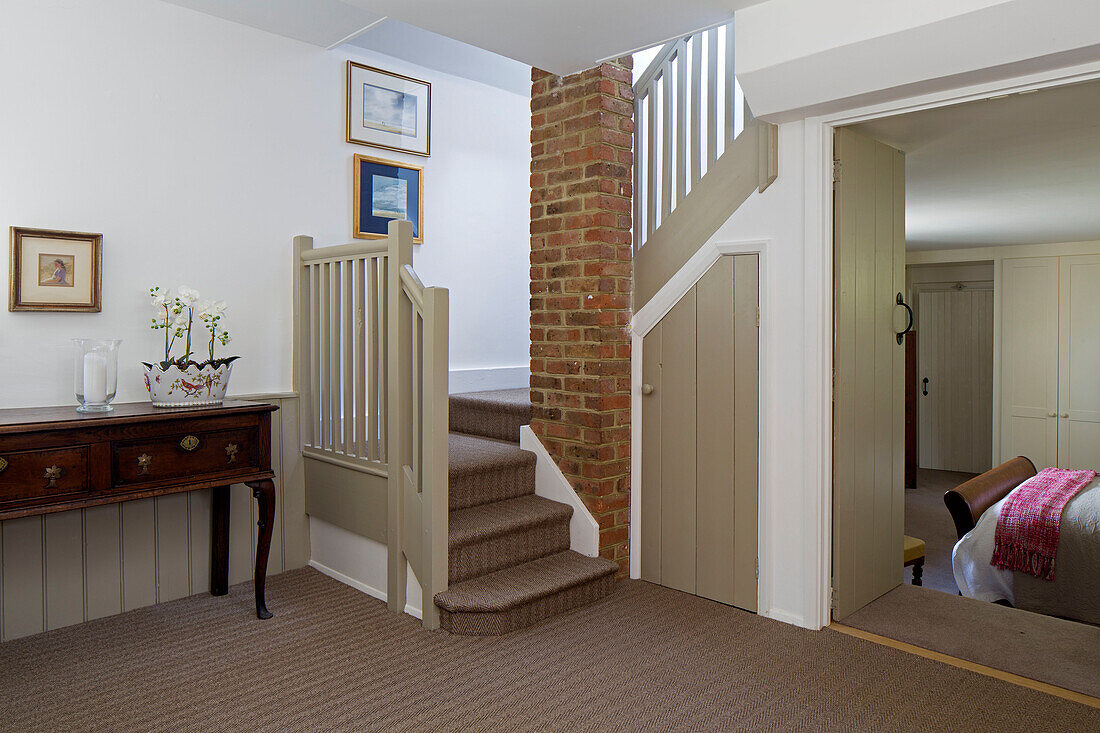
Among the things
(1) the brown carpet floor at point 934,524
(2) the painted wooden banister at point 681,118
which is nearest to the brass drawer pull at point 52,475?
(2) the painted wooden banister at point 681,118

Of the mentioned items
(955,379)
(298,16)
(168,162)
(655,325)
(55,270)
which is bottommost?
(955,379)

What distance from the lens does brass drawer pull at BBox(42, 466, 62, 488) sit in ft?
7.47

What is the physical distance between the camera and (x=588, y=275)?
3145mm

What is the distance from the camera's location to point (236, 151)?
10.4 ft

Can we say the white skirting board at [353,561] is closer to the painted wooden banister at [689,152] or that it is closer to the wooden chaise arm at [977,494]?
the painted wooden banister at [689,152]

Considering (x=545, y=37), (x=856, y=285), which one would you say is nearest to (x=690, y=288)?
(x=856, y=285)

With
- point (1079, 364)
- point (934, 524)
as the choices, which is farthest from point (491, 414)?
point (1079, 364)

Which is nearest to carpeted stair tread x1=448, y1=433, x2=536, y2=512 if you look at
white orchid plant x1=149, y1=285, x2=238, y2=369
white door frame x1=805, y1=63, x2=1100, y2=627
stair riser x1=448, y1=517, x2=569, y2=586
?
stair riser x1=448, y1=517, x2=569, y2=586

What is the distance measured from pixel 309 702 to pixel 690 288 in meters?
2.01

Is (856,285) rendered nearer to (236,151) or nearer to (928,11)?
(928,11)

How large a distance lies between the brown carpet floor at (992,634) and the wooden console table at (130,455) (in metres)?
2.26

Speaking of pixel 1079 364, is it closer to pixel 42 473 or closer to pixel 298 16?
pixel 298 16

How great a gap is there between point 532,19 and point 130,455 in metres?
1.96

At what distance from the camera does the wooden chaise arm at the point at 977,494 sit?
409cm
